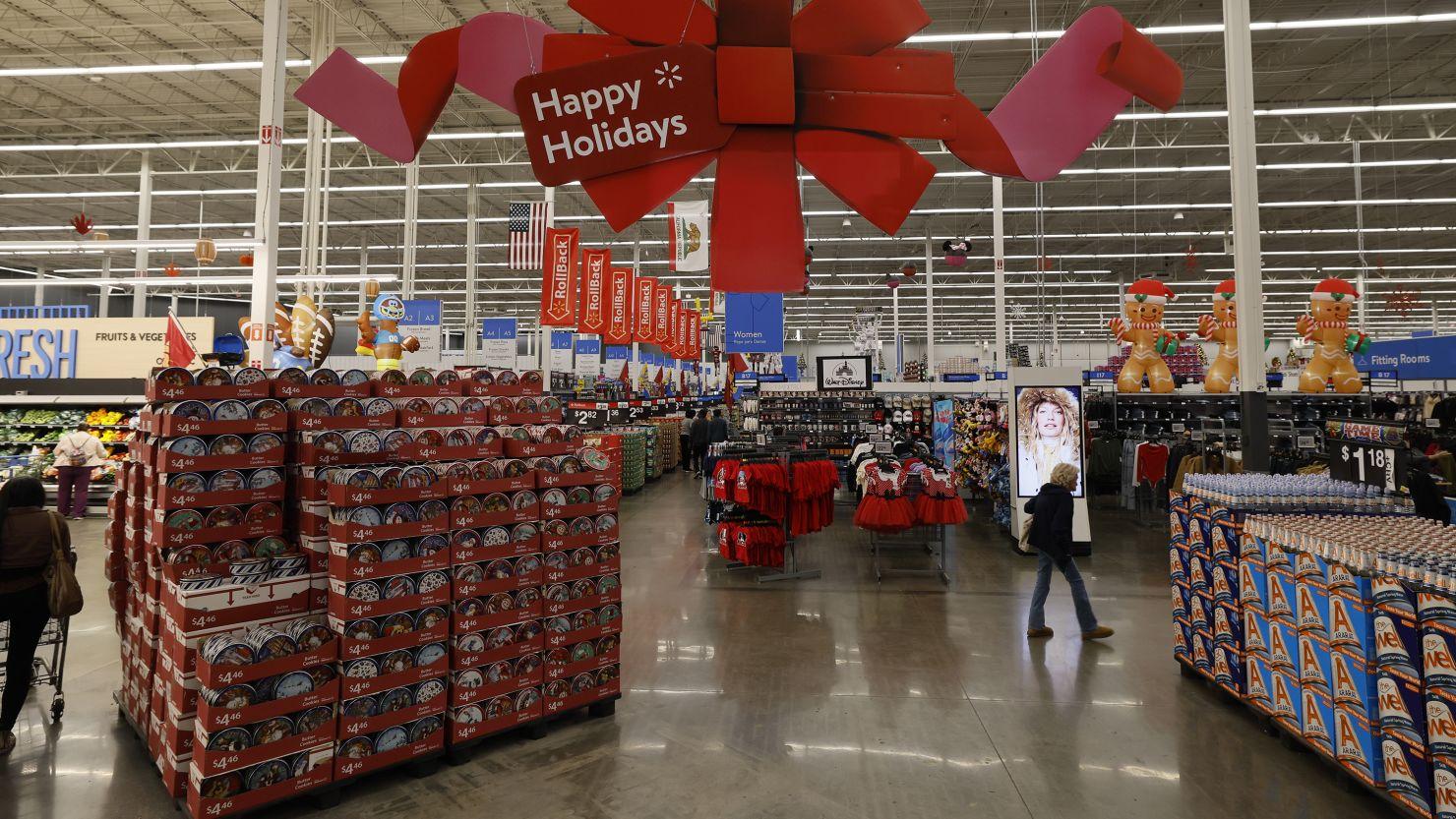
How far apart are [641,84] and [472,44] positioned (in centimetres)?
33

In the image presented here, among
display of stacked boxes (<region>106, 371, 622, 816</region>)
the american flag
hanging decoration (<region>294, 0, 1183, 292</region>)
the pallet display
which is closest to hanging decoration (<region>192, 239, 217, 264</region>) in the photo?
the american flag

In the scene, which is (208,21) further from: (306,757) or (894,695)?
(894,695)

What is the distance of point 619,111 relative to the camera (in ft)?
3.46

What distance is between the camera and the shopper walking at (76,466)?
34.3ft

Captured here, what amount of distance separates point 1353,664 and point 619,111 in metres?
3.83

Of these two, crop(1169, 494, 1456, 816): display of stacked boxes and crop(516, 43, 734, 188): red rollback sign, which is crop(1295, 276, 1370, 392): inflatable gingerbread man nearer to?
crop(1169, 494, 1456, 816): display of stacked boxes

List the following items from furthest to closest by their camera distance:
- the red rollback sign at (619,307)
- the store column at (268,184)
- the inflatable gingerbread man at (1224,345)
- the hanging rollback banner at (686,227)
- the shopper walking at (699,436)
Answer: the shopper walking at (699,436) → the red rollback sign at (619,307) → the inflatable gingerbread man at (1224,345) → the hanging rollback banner at (686,227) → the store column at (268,184)

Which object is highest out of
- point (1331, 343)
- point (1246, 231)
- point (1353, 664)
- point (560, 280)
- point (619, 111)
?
point (560, 280)

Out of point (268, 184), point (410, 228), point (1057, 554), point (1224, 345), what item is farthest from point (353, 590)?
point (410, 228)

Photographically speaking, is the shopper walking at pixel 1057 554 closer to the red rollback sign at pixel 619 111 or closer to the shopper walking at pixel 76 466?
the red rollback sign at pixel 619 111

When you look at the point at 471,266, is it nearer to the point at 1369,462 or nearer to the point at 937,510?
the point at 937,510

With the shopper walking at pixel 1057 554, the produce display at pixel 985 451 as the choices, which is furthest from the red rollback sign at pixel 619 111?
the produce display at pixel 985 451

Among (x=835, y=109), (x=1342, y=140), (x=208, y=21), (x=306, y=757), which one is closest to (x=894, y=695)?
(x=306, y=757)

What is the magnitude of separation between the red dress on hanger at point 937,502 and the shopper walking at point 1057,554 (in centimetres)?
148
